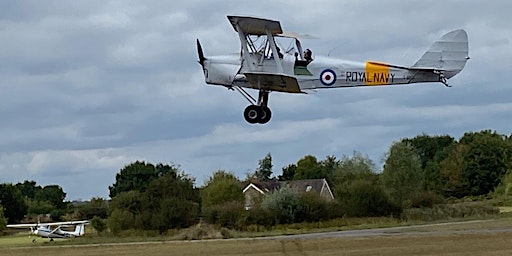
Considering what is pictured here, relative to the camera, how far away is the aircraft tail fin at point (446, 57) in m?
29.0

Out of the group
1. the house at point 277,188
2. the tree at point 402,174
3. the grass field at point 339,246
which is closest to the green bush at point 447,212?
the tree at point 402,174

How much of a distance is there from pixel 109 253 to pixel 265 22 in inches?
477

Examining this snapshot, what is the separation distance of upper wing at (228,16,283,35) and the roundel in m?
1.80

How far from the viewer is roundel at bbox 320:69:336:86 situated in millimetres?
28109

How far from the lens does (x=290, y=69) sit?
2781 centimetres

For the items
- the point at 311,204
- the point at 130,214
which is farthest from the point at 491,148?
the point at 130,214

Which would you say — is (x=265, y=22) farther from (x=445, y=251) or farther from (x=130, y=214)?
(x=130, y=214)

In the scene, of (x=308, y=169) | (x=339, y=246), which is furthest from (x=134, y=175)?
(x=339, y=246)

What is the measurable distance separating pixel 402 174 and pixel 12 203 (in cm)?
4016

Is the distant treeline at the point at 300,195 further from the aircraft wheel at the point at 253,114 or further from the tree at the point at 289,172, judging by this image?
the aircraft wheel at the point at 253,114

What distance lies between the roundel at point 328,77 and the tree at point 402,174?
42970 mm

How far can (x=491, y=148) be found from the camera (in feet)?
337

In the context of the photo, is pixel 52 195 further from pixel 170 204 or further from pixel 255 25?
pixel 255 25

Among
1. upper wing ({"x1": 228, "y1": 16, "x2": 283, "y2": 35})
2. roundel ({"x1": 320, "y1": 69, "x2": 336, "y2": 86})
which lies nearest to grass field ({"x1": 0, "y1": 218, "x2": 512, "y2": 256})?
roundel ({"x1": 320, "y1": 69, "x2": 336, "y2": 86})
